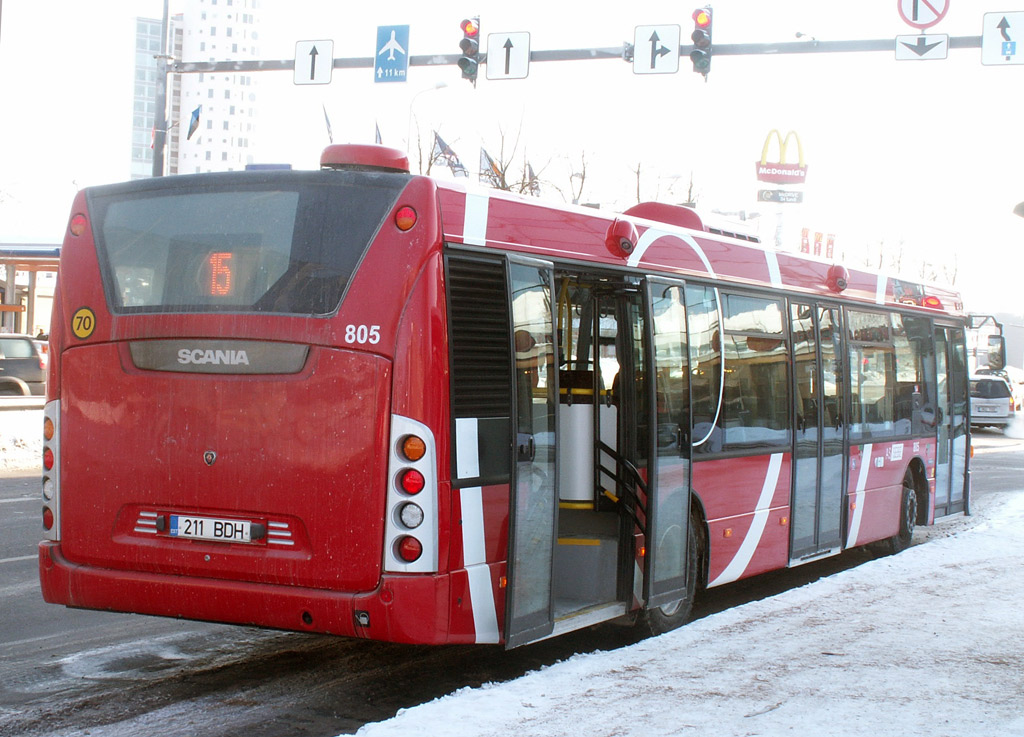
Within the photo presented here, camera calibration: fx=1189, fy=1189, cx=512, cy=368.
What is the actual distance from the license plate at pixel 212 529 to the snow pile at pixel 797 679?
1.36 metres

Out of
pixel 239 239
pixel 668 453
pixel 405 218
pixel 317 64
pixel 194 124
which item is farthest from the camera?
pixel 194 124

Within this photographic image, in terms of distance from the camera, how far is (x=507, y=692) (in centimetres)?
535

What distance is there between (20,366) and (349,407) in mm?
21953

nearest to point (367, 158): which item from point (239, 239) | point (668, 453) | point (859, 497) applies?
point (239, 239)

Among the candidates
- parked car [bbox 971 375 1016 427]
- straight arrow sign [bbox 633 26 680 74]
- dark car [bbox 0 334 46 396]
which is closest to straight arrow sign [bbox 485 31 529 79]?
straight arrow sign [bbox 633 26 680 74]

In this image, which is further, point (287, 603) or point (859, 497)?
point (859, 497)

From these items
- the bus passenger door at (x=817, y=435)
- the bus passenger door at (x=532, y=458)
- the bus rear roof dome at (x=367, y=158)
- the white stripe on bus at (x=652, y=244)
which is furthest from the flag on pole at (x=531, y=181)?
the bus passenger door at (x=532, y=458)

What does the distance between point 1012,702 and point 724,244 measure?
4.16 meters

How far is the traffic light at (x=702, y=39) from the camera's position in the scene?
49.3 ft

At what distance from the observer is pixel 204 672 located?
6.45m

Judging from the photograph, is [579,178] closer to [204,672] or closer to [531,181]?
[531,181]

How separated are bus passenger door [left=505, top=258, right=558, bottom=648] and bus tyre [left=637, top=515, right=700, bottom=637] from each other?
1462 millimetres

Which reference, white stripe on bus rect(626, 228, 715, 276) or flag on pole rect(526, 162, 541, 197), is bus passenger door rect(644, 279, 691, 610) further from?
flag on pole rect(526, 162, 541, 197)

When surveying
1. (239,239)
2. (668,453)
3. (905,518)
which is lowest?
(905,518)
